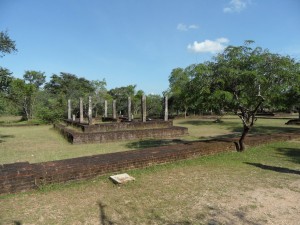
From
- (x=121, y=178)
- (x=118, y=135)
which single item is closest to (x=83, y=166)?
(x=121, y=178)

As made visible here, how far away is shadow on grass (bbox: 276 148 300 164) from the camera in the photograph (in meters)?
7.70

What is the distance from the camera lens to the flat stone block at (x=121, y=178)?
5295 mm

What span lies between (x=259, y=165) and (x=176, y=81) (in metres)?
32.5

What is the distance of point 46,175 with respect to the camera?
505 centimetres

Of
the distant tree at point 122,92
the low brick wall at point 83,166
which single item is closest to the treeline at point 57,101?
the distant tree at point 122,92

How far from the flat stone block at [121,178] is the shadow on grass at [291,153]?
5144 mm

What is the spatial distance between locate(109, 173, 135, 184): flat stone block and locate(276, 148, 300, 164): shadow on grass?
5144mm

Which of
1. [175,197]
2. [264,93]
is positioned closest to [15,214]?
[175,197]

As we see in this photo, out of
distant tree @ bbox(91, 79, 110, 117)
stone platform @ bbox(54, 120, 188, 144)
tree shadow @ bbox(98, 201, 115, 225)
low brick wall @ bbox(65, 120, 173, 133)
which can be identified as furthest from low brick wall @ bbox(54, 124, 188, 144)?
distant tree @ bbox(91, 79, 110, 117)

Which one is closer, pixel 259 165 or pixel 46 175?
pixel 46 175

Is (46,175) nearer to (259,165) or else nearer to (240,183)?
(240,183)

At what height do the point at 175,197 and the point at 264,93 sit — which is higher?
the point at 264,93

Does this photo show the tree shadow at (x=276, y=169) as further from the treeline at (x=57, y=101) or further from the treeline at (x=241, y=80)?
the treeline at (x=57, y=101)

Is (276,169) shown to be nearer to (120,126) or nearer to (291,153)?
(291,153)
